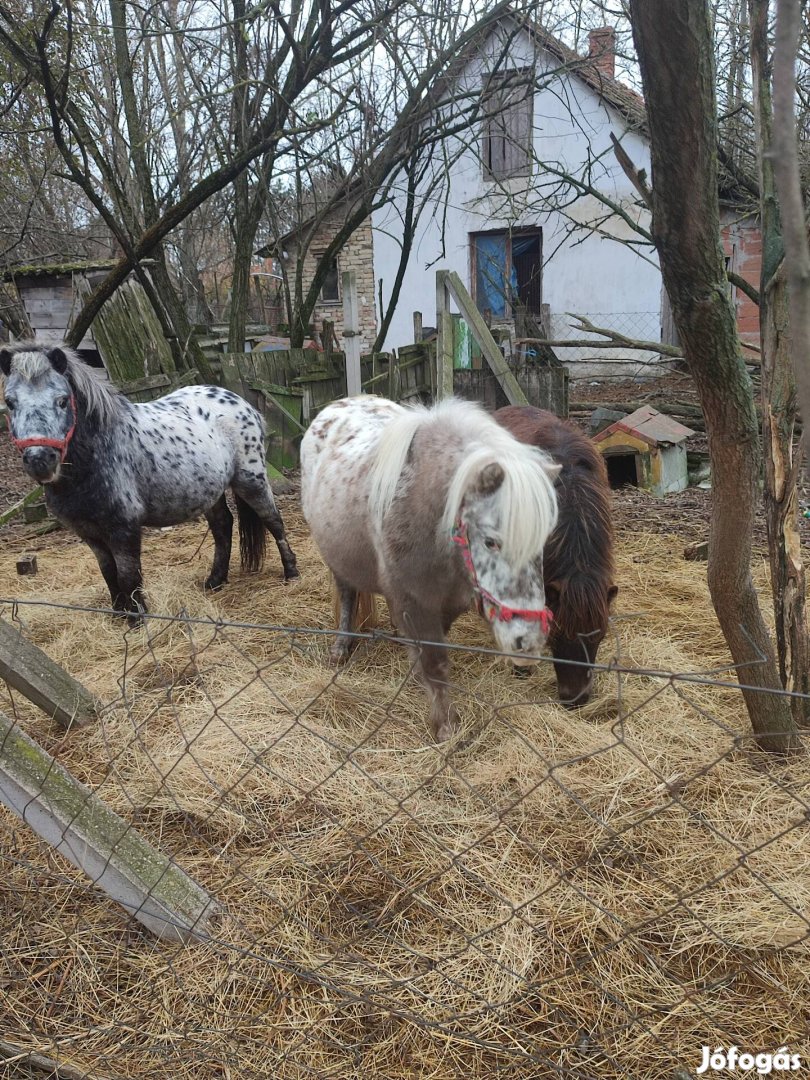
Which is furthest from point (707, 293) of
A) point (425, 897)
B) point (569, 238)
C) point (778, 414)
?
point (569, 238)

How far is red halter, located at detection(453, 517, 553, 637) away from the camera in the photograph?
2551 millimetres

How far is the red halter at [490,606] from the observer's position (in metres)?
2.55

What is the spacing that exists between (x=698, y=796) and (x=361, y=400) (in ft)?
9.36

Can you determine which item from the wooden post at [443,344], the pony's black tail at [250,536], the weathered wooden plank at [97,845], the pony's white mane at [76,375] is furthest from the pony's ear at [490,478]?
the wooden post at [443,344]

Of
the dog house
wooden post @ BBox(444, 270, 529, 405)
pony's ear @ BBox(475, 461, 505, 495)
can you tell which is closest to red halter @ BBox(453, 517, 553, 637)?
pony's ear @ BBox(475, 461, 505, 495)

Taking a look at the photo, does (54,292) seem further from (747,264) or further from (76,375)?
(747,264)

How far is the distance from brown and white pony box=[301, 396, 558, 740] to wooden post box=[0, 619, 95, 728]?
4.56 ft

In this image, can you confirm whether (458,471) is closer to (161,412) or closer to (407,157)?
(161,412)

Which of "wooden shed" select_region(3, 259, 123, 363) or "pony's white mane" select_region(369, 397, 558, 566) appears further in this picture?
"wooden shed" select_region(3, 259, 123, 363)

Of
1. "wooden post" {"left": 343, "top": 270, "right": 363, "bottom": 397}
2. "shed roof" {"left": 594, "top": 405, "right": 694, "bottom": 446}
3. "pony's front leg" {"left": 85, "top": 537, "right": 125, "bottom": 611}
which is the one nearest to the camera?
"pony's front leg" {"left": 85, "top": 537, "right": 125, "bottom": 611}

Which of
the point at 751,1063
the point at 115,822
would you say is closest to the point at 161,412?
the point at 115,822

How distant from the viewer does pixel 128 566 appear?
4383mm

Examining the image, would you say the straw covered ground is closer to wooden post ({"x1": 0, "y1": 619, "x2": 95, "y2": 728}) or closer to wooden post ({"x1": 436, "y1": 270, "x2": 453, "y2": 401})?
wooden post ({"x1": 0, "y1": 619, "x2": 95, "y2": 728})

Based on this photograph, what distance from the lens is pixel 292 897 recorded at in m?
2.29
